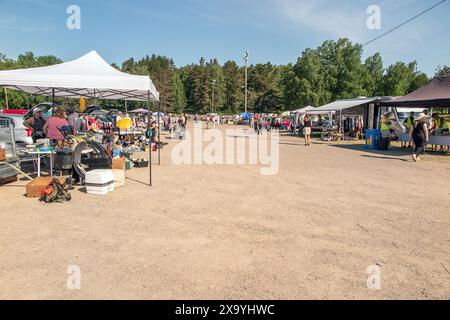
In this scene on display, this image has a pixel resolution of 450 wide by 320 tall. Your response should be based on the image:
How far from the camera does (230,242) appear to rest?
14.9ft

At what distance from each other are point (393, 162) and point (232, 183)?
768cm

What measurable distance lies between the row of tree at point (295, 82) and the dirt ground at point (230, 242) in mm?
44414

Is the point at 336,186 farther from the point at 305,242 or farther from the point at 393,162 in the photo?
the point at 393,162

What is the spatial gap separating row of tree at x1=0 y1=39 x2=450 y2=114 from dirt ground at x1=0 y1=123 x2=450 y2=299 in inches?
1749

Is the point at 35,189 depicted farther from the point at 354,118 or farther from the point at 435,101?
the point at 354,118

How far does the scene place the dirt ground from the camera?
333cm

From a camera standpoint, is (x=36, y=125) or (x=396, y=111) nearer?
(x=36, y=125)

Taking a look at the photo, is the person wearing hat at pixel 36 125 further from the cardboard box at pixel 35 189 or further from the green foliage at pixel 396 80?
the green foliage at pixel 396 80

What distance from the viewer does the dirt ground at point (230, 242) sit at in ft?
10.9

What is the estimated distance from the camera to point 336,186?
8289 millimetres


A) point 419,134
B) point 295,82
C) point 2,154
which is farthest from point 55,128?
point 295,82

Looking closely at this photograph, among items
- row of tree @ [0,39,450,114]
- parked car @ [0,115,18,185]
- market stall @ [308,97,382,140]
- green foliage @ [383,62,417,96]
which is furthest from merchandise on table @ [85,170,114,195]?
green foliage @ [383,62,417,96]

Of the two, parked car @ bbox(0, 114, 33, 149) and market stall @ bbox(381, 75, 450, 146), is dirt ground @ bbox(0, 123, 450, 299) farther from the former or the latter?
market stall @ bbox(381, 75, 450, 146)

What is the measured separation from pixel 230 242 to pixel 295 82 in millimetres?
49565
